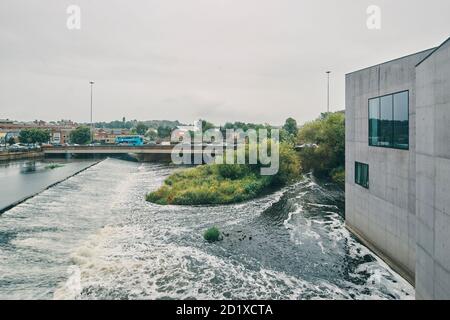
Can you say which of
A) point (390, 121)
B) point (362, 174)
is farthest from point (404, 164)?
point (362, 174)

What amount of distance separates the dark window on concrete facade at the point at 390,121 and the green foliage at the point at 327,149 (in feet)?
72.7

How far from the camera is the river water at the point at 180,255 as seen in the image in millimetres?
12953

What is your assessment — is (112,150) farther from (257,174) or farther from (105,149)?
(257,174)

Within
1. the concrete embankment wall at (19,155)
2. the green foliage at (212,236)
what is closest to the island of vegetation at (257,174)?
the green foliage at (212,236)

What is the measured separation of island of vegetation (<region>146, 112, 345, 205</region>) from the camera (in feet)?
99.6

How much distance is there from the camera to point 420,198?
32.1 ft

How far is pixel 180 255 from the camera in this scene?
54.9ft

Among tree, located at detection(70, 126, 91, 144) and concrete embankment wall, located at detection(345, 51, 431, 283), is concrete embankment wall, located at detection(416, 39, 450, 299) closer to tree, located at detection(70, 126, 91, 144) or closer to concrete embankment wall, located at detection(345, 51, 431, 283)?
concrete embankment wall, located at detection(345, 51, 431, 283)

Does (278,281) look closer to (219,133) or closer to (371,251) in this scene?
(371,251)

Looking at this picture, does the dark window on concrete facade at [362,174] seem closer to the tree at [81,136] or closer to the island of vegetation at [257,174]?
the island of vegetation at [257,174]

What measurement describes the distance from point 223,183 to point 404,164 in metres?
22.2

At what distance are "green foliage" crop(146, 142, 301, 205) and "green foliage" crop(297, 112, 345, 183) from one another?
5072 millimetres

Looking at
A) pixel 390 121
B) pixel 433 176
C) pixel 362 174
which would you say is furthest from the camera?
pixel 362 174

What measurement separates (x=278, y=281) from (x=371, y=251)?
608cm
